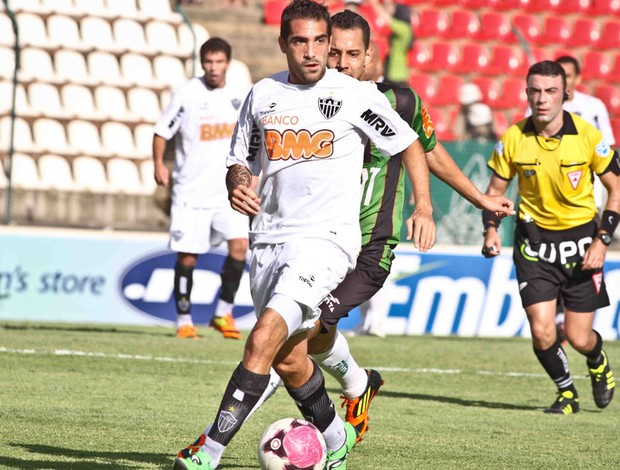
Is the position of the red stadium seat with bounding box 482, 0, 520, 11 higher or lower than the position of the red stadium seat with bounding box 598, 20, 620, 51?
higher

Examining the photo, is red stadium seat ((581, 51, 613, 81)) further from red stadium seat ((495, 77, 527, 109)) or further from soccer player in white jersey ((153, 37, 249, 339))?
soccer player in white jersey ((153, 37, 249, 339))

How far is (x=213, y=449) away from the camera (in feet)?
15.4

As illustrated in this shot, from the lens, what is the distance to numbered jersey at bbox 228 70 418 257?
519 centimetres

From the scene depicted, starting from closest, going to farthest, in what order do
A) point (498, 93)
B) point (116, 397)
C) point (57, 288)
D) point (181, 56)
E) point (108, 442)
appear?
point (108, 442), point (116, 397), point (57, 288), point (181, 56), point (498, 93)

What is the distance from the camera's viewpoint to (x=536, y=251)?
8102mm

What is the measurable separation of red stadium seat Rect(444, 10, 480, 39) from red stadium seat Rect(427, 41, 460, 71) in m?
0.54

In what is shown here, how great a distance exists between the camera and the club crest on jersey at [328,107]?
17.1 ft

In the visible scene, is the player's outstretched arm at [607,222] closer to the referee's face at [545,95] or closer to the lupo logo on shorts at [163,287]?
the referee's face at [545,95]

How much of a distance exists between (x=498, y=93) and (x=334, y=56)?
45.2 ft

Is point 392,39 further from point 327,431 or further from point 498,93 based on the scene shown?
point 327,431

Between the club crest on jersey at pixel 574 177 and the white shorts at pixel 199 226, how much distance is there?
3867 millimetres

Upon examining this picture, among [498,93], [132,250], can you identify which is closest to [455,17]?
[498,93]

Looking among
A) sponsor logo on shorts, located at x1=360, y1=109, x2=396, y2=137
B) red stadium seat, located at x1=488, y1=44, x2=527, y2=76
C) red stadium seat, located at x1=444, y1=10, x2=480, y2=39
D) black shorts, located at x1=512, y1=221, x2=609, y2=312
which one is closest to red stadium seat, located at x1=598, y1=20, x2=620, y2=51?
red stadium seat, located at x1=488, y1=44, x2=527, y2=76

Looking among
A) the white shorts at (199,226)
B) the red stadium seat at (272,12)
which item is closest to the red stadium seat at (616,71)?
the red stadium seat at (272,12)
